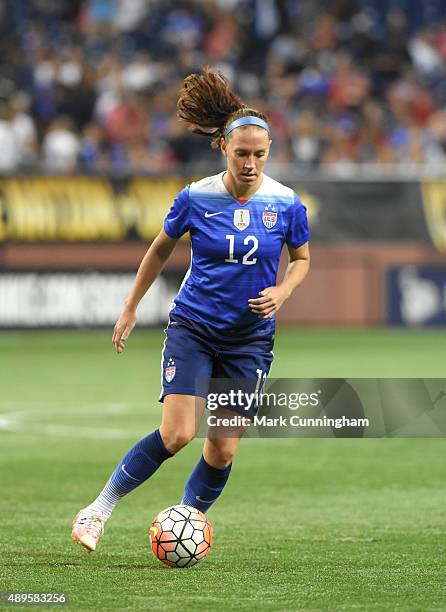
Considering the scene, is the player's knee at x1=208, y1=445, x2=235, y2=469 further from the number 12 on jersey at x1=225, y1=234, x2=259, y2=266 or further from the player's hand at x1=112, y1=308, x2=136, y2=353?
the number 12 on jersey at x1=225, y1=234, x2=259, y2=266

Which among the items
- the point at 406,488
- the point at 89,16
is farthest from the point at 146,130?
the point at 406,488

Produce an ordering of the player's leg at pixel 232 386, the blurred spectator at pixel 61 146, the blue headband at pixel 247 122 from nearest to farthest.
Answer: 1. the blue headband at pixel 247 122
2. the player's leg at pixel 232 386
3. the blurred spectator at pixel 61 146

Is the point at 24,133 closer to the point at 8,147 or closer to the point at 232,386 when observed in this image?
the point at 8,147

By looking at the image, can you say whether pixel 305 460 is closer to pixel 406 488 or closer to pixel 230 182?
pixel 406 488

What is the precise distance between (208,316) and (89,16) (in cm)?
1833

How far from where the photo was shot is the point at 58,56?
22594 millimetres

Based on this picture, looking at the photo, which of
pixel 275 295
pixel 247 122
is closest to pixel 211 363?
pixel 275 295

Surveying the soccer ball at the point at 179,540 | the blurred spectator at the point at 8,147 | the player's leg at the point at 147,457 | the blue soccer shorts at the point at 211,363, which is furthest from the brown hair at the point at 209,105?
the blurred spectator at the point at 8,147

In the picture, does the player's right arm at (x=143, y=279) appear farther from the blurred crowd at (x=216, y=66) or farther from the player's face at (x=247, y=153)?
the blurred crowd at (x=216, y=66)

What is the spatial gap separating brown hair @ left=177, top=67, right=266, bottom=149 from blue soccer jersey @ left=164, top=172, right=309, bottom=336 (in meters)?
0.30

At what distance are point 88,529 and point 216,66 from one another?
17.5m

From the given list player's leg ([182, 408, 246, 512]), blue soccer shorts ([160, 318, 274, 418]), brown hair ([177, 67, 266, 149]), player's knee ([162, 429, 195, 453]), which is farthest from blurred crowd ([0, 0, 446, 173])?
player's knee ([162, 429, 195, 453])

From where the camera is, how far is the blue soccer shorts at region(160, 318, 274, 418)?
6215 mm

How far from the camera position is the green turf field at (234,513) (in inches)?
217
